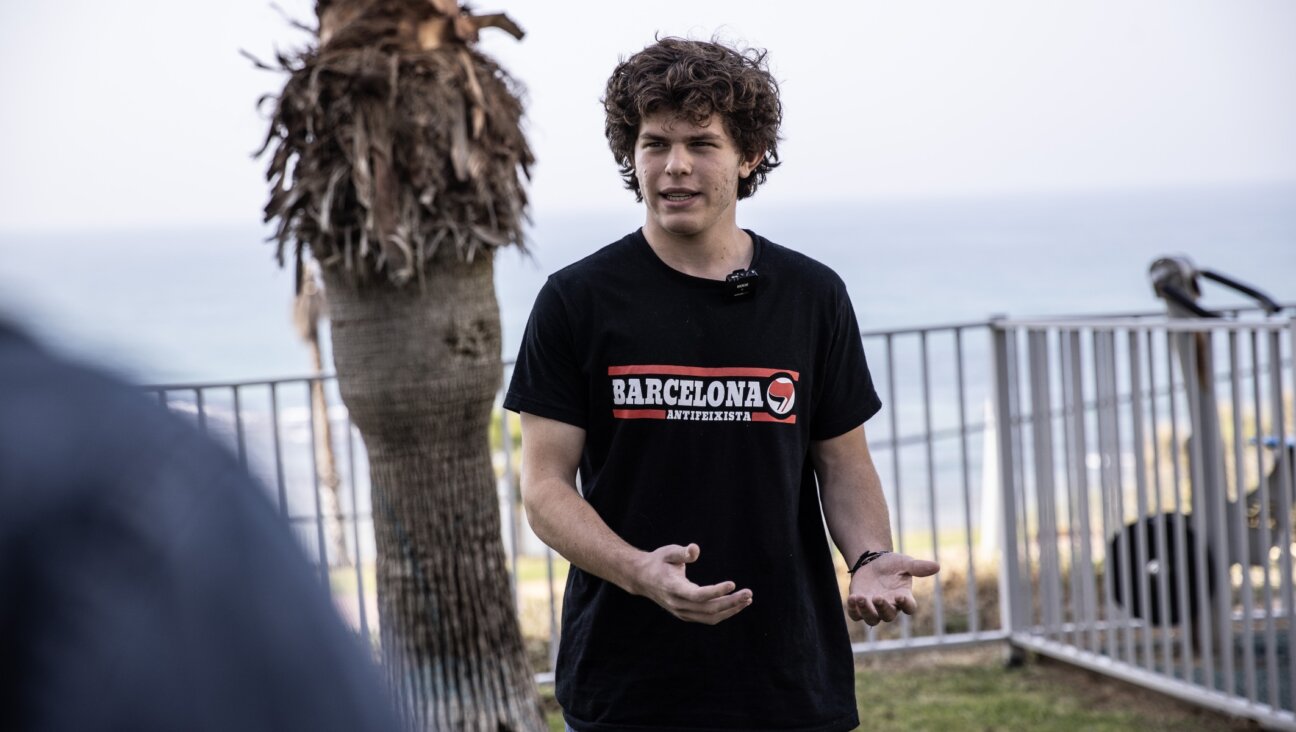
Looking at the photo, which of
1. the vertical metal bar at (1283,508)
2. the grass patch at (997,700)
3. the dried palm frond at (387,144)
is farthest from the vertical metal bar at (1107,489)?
the dried palm frond at (387,144)

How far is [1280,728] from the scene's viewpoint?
5301mm

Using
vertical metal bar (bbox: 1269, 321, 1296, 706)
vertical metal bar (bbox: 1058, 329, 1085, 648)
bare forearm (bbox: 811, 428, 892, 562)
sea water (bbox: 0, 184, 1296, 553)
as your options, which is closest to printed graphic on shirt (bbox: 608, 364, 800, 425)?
bare forearm (bbox: 811, 428, 892, 562)

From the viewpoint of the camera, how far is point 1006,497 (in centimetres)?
668

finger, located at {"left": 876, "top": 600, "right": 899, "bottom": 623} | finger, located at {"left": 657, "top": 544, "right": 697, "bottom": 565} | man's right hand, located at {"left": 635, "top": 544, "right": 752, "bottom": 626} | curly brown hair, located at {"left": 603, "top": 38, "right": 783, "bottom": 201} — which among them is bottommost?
finger, located at {"left": 876, "top": 600, "right": 899, "bottom": 623}

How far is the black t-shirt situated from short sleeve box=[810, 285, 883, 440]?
74 mm

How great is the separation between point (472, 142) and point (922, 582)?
4948 mm

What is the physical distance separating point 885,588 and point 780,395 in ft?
1.30

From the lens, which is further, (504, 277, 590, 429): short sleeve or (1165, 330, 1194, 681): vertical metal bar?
(1165, 330, 1194, 681): vertical metal bar

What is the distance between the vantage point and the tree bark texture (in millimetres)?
5484

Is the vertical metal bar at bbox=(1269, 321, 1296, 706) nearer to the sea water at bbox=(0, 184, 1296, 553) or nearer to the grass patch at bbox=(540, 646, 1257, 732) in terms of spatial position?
the grass patch at bbox=(540, 646, 1257, 732)

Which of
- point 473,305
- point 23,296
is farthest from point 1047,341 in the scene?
point 23,296

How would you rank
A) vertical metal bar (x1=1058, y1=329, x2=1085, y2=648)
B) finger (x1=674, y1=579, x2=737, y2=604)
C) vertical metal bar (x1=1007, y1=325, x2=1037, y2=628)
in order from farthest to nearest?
vertical metal bar (x1=1007, y1=325, x2=1037, y2=628) < vertical metal bar (x1=1058, y1=329, x2=1085, y2=648) < finger (x1=674, y1=579, x2=737, y2=604)

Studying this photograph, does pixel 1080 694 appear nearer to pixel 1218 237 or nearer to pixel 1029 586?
pixel 1029 586

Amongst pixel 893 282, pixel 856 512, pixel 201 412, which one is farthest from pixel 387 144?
pixel 893 282
